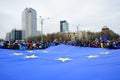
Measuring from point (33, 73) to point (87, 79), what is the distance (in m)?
1.66

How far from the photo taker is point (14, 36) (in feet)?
419

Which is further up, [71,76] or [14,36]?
[14,36]

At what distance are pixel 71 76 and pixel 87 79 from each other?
1.61ft

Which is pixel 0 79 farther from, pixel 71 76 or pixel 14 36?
pixel 14 36

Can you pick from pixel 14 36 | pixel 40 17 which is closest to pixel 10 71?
pixel 40 17

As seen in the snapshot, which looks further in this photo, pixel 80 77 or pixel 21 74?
pixel 21 74

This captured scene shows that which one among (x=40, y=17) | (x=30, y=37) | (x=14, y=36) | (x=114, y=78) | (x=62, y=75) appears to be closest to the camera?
(x=114, y=78)

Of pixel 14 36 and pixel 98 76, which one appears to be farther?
pixel 14 36

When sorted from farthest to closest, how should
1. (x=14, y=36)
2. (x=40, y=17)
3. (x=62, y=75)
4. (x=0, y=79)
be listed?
(x=14, y=36) < (x=40, y=17) < (x=62, y=75) < (x=0, y=79)

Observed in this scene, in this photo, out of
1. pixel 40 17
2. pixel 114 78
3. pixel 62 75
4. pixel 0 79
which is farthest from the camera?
pixel 40 17

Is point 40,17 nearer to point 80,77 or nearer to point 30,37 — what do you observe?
point 80,77

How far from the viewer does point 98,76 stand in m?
4.38

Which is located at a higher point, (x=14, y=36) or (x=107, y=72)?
(x=14, y=36)

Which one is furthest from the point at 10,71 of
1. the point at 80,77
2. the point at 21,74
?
the point at 80,77
